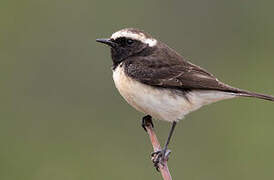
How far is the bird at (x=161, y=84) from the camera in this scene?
9.69 m

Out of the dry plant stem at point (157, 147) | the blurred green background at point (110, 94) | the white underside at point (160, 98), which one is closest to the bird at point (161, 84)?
the white underside at point (160, 98)

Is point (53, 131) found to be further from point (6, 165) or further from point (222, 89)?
point (222, 89)

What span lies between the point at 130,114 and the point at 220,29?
2.26 metres

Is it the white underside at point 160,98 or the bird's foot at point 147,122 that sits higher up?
the white underside at point 160,98

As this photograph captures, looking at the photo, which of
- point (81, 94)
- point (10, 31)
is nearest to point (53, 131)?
point (81, 94)

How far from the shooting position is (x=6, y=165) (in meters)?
11.7

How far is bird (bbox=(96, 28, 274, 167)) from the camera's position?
31.8 ft

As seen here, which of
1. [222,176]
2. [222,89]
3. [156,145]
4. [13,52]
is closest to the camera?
[156,145]

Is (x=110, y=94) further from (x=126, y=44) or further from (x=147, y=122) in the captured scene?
(x=147, y=122)

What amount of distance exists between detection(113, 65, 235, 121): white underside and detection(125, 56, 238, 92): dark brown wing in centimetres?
7

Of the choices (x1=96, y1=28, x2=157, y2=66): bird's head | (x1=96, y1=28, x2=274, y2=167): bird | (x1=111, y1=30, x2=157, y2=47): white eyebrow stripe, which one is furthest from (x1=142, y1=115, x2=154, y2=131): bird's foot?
(x1=111, y1=30, x2=157, y2=47): white eyebrow stripe

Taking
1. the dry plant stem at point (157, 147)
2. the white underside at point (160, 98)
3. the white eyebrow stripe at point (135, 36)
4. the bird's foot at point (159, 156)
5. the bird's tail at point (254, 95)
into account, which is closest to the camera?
the dry plant stem at point (157, 147)

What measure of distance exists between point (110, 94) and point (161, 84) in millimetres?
2864

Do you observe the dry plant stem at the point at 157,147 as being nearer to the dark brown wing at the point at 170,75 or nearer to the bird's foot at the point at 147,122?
the bird's foot at the point at 147,122
